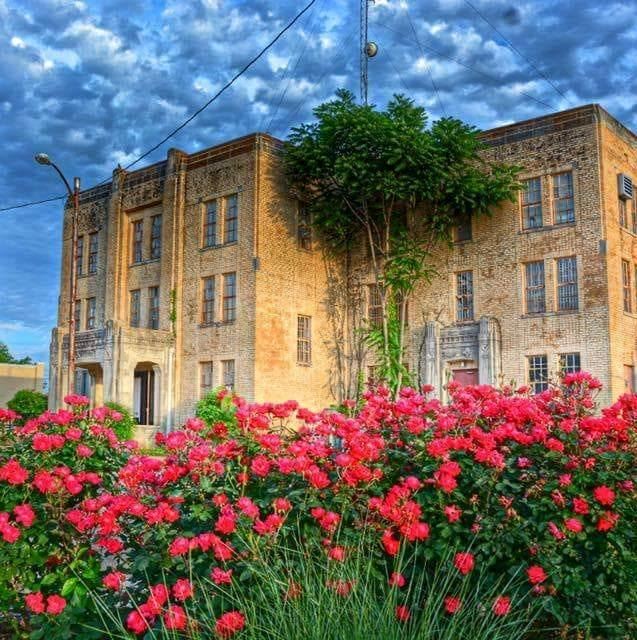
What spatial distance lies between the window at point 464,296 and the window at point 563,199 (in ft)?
11.5

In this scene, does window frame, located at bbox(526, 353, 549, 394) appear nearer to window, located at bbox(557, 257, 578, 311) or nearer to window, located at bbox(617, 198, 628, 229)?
window, located at bbox(557, 257, 578, 311)

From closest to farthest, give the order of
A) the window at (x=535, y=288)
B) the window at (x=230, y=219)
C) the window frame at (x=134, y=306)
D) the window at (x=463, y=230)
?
the window at (x=535, y=288) → the window at (x=463, y=230) → the window at (x=230, y=219) → the window frame at (x=134, y=306)

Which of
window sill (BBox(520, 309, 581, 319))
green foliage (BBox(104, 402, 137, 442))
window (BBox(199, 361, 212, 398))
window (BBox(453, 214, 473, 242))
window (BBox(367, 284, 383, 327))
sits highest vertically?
window (BBox(453, 214, 473, 242))

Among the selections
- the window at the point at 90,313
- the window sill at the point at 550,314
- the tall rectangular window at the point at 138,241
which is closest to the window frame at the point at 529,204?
the window sill at the point at 550,314

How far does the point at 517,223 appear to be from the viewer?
25859mm

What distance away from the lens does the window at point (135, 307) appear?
3139 centimetres

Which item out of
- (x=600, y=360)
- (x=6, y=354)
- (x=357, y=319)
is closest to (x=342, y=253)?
(x=357, y=319)

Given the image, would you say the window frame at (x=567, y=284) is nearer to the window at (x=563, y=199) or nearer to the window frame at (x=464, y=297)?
the window at (x=563, y=199)

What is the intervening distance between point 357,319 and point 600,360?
9.44m

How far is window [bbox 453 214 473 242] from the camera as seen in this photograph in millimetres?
27058

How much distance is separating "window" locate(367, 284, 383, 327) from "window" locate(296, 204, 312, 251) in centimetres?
279

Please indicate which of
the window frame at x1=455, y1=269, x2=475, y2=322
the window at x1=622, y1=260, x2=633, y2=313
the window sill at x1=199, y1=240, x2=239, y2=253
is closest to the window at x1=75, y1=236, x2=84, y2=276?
the window sill at x1=199, y1=240, x2=239, y2=253

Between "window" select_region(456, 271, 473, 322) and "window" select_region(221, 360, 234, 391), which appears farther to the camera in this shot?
"window" select_region(221, 360, 234, 391)

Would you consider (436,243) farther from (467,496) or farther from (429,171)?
(467,496)
